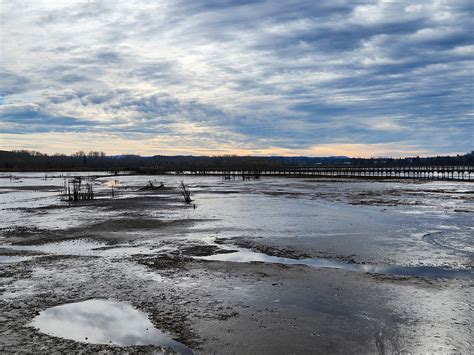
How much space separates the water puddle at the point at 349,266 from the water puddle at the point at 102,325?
224 inches

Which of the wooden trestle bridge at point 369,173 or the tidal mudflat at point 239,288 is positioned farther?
the wooden trestle bridge at point 369,173

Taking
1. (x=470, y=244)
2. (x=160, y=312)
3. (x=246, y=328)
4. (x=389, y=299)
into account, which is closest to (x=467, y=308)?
(x=389, y=299)

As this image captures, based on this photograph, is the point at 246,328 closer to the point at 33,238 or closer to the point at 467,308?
the point at 467,308

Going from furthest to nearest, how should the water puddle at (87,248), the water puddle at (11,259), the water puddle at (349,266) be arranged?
the water puddle at (87,248) < the water puddle at (11,259) < the water puddle at (349,266)

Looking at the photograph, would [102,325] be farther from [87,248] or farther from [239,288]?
[87,248]

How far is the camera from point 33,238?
2030 cm

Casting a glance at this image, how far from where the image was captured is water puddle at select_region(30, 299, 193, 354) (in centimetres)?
871

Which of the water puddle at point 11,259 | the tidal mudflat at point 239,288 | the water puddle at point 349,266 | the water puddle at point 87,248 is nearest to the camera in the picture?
the tidal mudflat at point 239,288

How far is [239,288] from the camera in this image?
12.1 m

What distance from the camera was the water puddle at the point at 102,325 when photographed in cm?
871

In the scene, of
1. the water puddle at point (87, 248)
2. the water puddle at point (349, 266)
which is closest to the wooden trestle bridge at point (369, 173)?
the water puddle at point (87, 248)

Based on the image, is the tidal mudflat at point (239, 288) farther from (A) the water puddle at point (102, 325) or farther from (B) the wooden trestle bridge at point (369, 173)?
(B) the wooden trestle bridge at point (369, 173)

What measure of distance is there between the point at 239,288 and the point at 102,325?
3.99 m

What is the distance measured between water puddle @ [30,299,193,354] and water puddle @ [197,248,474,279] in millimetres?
5696
